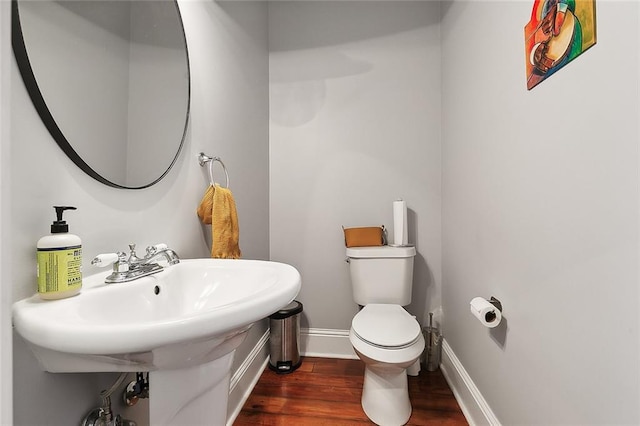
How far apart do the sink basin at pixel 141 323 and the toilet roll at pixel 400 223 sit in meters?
1.08

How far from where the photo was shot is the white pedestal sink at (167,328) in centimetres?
42

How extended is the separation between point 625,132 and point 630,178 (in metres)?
0.10

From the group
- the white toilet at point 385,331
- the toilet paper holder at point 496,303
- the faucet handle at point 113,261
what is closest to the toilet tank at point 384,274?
the white toilet at point 385,331

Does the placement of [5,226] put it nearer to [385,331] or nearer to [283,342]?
[385,331]

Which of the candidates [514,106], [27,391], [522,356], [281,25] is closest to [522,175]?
[514,106]

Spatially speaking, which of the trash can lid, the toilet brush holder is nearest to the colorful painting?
the toilet brush holder

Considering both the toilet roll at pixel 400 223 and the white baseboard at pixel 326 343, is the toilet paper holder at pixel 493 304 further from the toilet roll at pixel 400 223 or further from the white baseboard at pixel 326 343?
the white baseboard at pixel 326 343

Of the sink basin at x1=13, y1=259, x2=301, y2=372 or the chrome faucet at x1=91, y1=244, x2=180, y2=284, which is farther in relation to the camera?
the chrome faucet at x1=91, y1=244, x2=180, y2=284

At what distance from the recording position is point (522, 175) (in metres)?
0.94

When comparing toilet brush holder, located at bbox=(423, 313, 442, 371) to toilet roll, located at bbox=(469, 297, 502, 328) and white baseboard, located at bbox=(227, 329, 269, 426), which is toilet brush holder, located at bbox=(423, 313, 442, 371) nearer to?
toilet roll, located at bbox=(469, 297, 502, 328)

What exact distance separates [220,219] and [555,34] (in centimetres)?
122

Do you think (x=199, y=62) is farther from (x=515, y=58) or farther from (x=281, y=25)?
(x=515, y=58)

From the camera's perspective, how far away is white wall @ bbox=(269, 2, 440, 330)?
71.5 inches

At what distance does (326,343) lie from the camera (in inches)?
74.2
